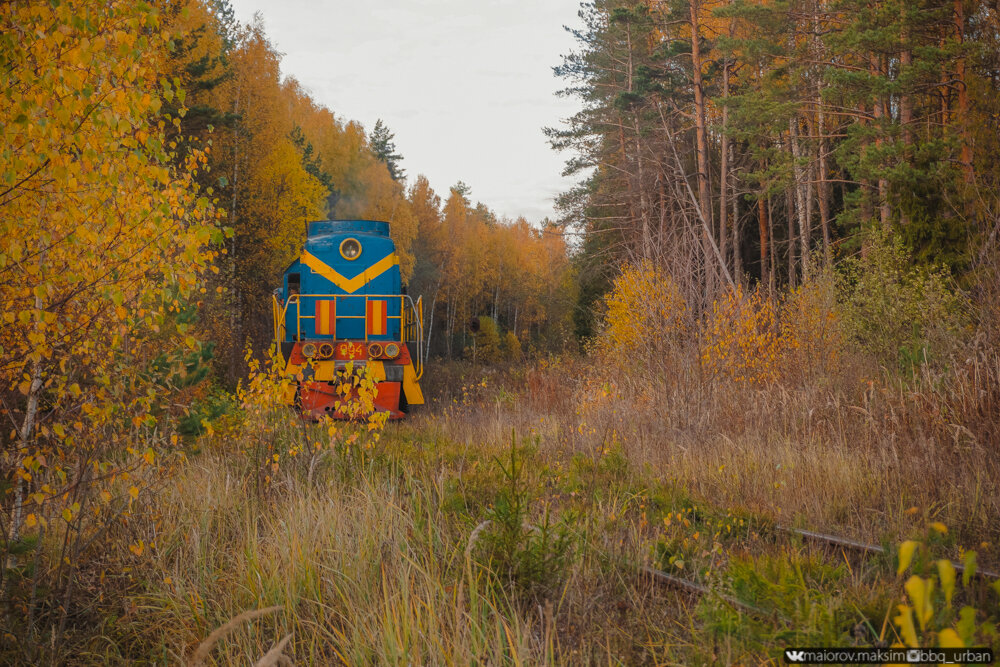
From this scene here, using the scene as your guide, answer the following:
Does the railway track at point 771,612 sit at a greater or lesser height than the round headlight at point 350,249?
lesser

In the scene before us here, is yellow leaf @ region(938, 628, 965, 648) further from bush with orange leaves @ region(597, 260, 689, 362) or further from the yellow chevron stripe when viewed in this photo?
the yellow chevron stripe

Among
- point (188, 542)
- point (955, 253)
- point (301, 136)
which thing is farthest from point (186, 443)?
point (301, 136)

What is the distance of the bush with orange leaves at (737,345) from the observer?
786 centimetres

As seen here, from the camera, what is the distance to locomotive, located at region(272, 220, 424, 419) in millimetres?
9977

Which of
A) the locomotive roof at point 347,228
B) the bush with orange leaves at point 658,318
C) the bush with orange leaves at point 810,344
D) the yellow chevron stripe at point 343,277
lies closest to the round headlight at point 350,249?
the yellow chevron stripe at point 343,277

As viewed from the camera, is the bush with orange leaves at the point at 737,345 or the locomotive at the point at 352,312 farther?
the locomotive at the point at 352,312

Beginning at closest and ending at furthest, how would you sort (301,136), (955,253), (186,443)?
(186,443) < (955,253) < (301,136)

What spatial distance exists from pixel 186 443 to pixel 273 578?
3.93m

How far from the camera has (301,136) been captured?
98.3 ft

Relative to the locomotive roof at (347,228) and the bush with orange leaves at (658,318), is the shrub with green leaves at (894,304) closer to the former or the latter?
the bush with orange leaves at (658,318)

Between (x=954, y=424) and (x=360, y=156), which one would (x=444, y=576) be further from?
(x=360, y=156)

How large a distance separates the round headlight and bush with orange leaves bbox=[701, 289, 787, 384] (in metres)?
5.83

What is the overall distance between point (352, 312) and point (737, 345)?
20.0 feet

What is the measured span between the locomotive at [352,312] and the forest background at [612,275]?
1.83 m
